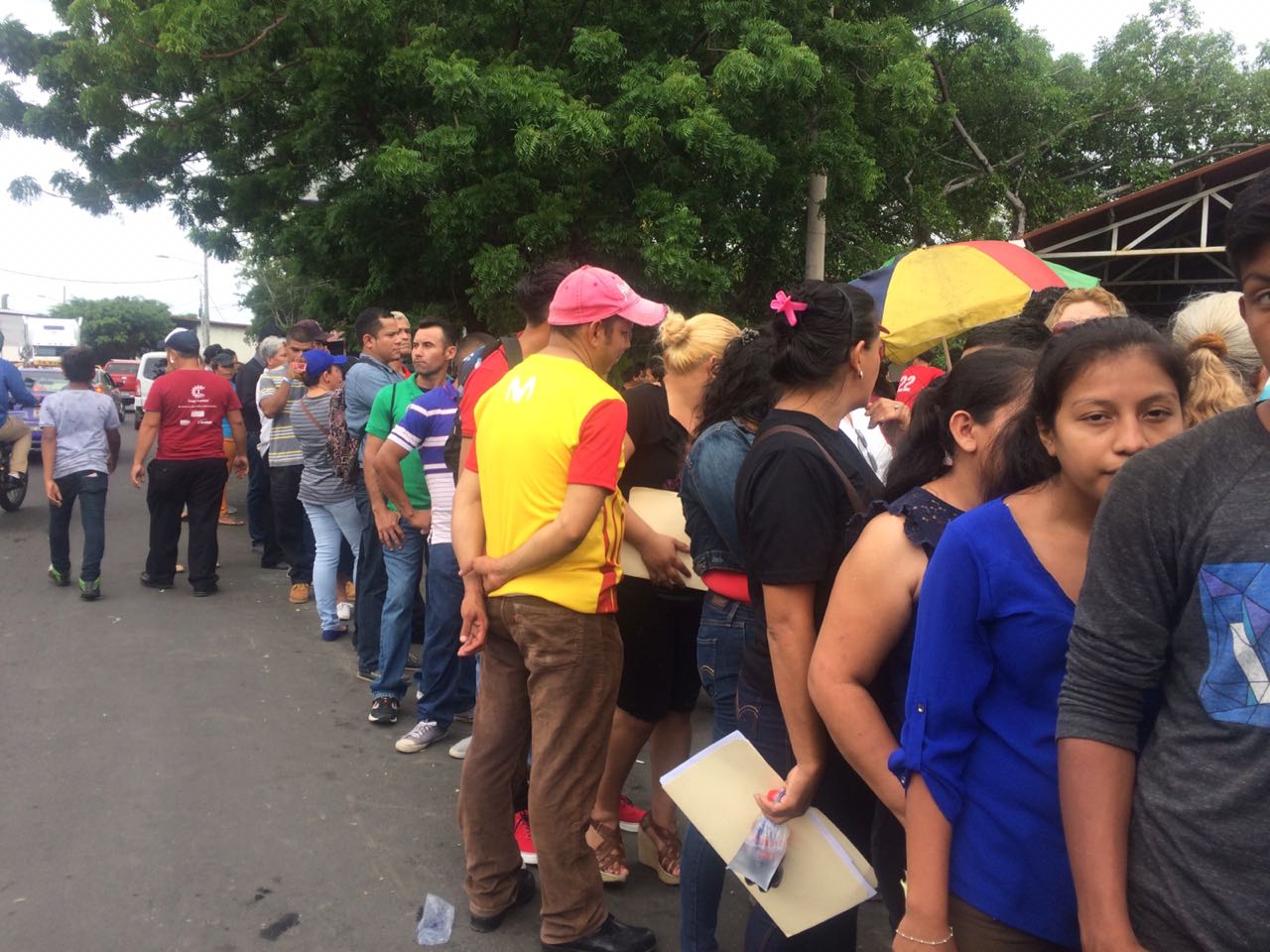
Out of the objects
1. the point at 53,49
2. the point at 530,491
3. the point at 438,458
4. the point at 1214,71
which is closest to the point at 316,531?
the point at 438,458

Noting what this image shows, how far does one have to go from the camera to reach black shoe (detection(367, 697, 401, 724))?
5.14 metres

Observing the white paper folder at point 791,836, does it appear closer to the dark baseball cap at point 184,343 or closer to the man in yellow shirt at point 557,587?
the man in yellow shirt at point 557,587

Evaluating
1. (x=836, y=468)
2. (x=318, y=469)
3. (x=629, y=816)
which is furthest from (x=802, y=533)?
(x=318, y=469)

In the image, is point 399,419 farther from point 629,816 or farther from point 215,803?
point 629,816

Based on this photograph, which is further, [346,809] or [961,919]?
[346,809]

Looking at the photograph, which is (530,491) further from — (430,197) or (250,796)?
(430,197)

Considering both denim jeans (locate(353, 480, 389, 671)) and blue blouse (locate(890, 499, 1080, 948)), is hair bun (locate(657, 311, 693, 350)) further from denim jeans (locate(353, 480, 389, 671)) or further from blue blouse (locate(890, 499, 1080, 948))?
denim jeans (locate(353, 480, 389, 671))

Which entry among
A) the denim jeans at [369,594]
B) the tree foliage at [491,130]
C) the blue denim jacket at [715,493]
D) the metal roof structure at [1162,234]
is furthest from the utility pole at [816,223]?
the blue denim jacket at [715,493]

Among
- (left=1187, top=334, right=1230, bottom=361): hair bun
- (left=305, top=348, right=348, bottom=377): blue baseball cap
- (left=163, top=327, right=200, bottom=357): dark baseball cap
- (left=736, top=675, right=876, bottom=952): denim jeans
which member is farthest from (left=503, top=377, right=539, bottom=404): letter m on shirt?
(left=163, top=327, right=200, bottom=357): dark baseball cap

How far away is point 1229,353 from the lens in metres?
2.60

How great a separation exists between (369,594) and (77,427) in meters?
3.70

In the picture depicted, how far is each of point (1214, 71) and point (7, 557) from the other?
805 inches

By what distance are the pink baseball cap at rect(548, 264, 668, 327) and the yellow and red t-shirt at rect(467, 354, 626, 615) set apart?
0.14m

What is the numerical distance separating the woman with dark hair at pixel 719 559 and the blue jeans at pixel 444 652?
1.82 metres
